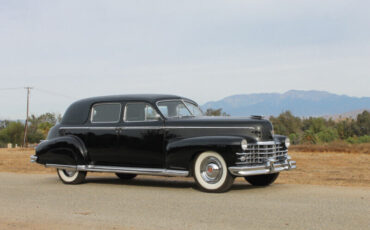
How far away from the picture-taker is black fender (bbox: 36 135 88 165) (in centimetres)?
1046

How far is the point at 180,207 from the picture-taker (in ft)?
24.3

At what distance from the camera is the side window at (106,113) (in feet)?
34.3

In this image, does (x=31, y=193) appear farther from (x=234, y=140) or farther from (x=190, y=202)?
(x=234, y=140)

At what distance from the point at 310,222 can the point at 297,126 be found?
74568 millimetres

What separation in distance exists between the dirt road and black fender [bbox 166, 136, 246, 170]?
0.58 metres

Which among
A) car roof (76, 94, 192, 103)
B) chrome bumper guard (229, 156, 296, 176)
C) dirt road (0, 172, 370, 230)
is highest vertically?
car roof (76, 94, 192, 103)

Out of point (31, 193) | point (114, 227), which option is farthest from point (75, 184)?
point (114, 227)

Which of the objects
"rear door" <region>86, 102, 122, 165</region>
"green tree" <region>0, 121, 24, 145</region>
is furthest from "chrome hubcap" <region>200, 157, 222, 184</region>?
"green tree" <region>0, 121, 24, 145</region>

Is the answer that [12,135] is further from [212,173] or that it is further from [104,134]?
[212,173]

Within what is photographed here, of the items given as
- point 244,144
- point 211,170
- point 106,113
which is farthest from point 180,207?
point 106,113

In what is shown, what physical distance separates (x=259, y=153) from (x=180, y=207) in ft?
7.02

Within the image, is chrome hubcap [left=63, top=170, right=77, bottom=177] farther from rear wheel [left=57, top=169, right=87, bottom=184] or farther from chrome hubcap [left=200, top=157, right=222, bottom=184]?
chrome hubcap [left=200, top=157, right=222, bottom=184]

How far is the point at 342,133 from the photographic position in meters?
64.9

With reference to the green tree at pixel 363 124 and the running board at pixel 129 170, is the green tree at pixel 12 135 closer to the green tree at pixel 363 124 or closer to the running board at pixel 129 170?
the green tree at pixel 363 124
